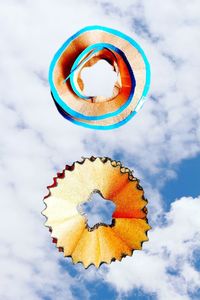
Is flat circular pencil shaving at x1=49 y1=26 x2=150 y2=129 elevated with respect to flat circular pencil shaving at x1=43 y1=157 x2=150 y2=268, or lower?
elevated

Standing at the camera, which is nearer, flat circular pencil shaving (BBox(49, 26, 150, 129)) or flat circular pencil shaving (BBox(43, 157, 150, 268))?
flat circular pencil shaving (BBox(49, 26, 150, 129))

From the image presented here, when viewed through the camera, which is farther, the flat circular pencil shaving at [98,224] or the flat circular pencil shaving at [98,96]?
the flat circular pencil shaving at [98,224]

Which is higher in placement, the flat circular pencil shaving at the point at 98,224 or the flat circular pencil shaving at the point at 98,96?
the flat circular pencil shaving at the point at 98,96

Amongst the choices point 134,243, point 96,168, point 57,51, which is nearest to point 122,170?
point 96,168

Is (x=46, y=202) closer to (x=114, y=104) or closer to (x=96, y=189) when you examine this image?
(x=96, y=189)
